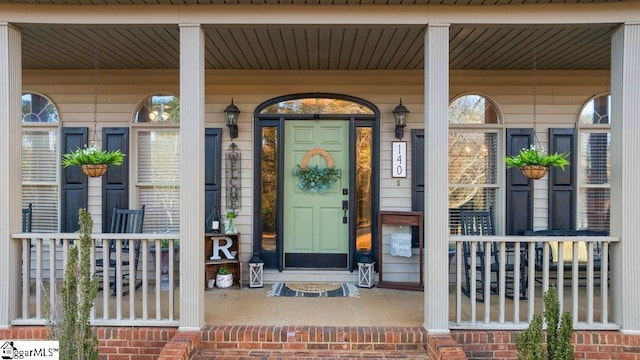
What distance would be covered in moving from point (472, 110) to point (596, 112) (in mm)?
1433

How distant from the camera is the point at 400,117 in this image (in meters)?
4.79

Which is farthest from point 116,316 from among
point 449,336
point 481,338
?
point 481,338

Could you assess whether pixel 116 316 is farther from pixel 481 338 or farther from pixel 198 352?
pixel 481 338

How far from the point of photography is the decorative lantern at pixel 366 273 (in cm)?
464

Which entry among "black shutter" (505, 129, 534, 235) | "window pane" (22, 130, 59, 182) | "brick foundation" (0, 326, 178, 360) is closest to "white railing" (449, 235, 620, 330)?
"black shutter" (505, 129, 534, 235)

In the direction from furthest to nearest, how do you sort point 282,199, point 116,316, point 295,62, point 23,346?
point 282,199 < point 295,62 < point 116,316 < point 23,346

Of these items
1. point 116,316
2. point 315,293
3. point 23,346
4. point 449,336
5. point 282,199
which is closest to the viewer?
point 23,346

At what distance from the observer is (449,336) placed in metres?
3.21

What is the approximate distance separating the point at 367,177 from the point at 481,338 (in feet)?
7.32

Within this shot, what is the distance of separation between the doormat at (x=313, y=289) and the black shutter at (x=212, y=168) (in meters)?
1.11

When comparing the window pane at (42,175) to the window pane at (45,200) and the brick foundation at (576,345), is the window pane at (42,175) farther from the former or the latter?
the brick foundation at (576,345)

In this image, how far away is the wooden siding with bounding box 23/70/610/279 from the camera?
492cm

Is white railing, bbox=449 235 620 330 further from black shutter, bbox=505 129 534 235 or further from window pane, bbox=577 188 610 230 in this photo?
window pane, bbox=577 188 610 230

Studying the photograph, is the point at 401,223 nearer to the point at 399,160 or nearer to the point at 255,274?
the point at 399,160
